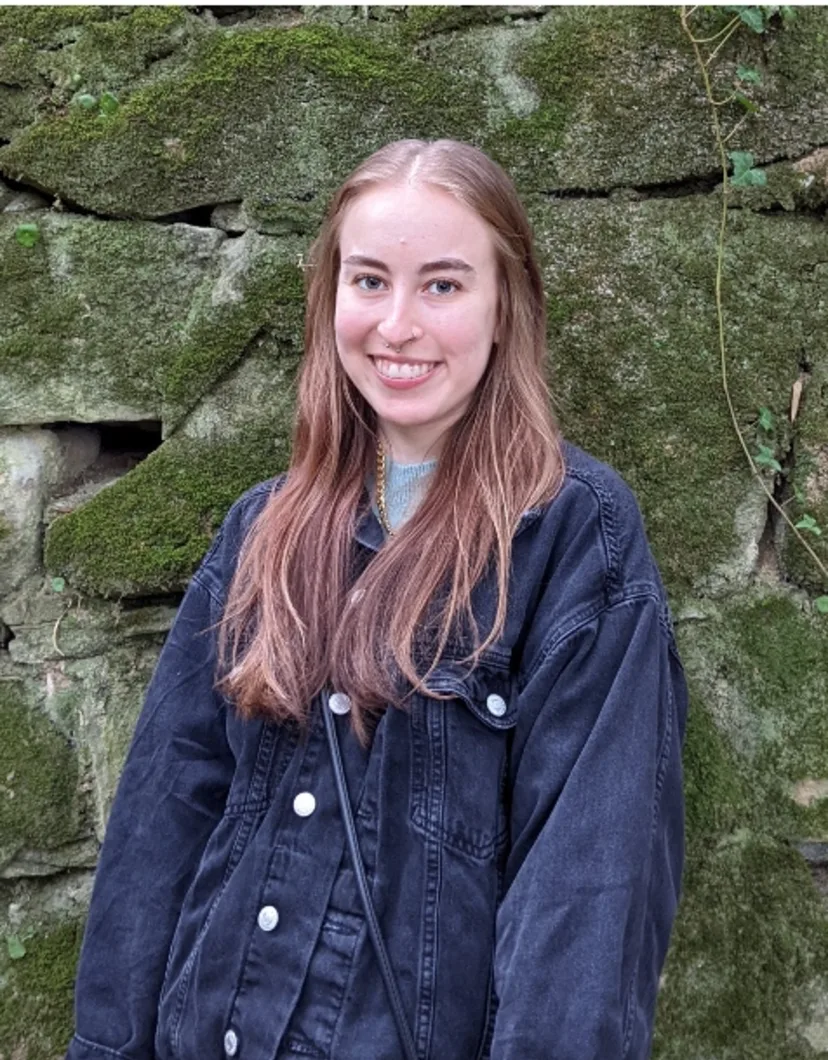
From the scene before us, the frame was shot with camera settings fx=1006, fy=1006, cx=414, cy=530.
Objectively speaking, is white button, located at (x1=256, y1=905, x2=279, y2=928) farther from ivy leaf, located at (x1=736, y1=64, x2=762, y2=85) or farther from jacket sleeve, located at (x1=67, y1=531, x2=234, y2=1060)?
ivy leaf, located at (x1=736, y1=64, x2=762, y2=85)

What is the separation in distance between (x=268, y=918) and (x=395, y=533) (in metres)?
0.57

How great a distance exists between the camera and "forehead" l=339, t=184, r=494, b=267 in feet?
4.57

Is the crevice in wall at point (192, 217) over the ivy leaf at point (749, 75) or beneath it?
beneath

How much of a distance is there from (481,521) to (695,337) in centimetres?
72

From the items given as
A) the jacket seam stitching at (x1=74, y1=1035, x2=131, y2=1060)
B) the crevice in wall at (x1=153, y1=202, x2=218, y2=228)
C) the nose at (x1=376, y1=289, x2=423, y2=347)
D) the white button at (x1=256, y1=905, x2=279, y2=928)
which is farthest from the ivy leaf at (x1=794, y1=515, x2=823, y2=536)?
the jacket seam stitching at (x1=74, y1=1035, x2=131, y2=1060)

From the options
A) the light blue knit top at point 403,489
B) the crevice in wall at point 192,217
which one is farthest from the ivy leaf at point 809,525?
the crevice in wall at point 192,217

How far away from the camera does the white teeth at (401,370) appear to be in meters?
1.44

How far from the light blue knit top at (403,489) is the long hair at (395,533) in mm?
38

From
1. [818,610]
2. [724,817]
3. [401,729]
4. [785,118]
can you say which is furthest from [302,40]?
[724,817]

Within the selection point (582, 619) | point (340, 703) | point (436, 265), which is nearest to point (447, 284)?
point (436, 265)

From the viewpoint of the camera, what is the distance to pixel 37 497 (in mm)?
1991

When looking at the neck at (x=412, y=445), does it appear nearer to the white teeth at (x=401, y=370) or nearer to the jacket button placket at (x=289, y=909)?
the white teeth at (x=401, y=370)

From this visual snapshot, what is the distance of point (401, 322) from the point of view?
140cm

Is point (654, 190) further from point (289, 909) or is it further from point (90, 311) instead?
point (289, 909)
